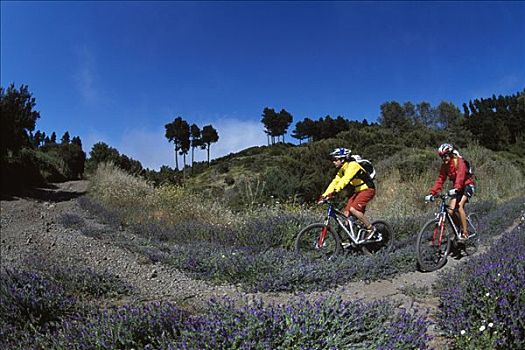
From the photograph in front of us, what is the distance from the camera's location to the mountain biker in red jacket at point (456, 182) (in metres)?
5.84

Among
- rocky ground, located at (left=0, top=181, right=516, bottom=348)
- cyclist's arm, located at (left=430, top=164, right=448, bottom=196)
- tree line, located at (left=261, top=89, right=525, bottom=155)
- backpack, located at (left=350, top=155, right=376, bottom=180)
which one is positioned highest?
tree line, located at (left=261, top=89, right=525, bottom=155)

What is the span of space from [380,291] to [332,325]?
1888 millimetres

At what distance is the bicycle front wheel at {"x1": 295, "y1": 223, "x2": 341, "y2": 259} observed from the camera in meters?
5.96

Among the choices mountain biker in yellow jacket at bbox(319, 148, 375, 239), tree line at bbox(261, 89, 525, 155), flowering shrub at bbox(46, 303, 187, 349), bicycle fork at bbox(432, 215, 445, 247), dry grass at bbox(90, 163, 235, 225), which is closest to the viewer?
flowering shrub at bbox(46, 303, 187, 349)

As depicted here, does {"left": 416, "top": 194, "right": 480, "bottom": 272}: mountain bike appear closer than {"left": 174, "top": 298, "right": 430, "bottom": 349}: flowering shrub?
A: No

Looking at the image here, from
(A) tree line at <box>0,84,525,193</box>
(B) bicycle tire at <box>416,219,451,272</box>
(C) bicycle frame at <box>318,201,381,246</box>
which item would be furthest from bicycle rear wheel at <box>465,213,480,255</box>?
(A) tree line at <box>0,84,525,193</box>

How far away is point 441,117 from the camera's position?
168 feet

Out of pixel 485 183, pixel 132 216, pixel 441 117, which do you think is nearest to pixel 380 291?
pixel 132 216

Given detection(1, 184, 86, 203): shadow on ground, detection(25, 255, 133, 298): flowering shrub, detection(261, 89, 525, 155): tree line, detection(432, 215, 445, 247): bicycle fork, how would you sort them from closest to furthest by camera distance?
detection(25, 255, 133, 298): flowering shrub
detection(432, 215, 445, 247): bicycle fork
detection(1, 184, 86, 203): shadow on ground
detection(261, 89, 525, 155): tree line

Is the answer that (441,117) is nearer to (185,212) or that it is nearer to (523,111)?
(523,111)

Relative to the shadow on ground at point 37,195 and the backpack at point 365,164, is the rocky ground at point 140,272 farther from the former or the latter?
the shadow on ground at point 37,195

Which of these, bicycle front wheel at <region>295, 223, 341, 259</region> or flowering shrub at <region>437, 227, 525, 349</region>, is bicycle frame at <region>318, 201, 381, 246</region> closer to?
bicycle front wheel at <region>295, 223, 341, 259</region>

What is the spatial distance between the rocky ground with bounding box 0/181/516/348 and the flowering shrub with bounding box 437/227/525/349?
0.66m

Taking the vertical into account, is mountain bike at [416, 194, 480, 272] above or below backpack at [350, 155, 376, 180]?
below
